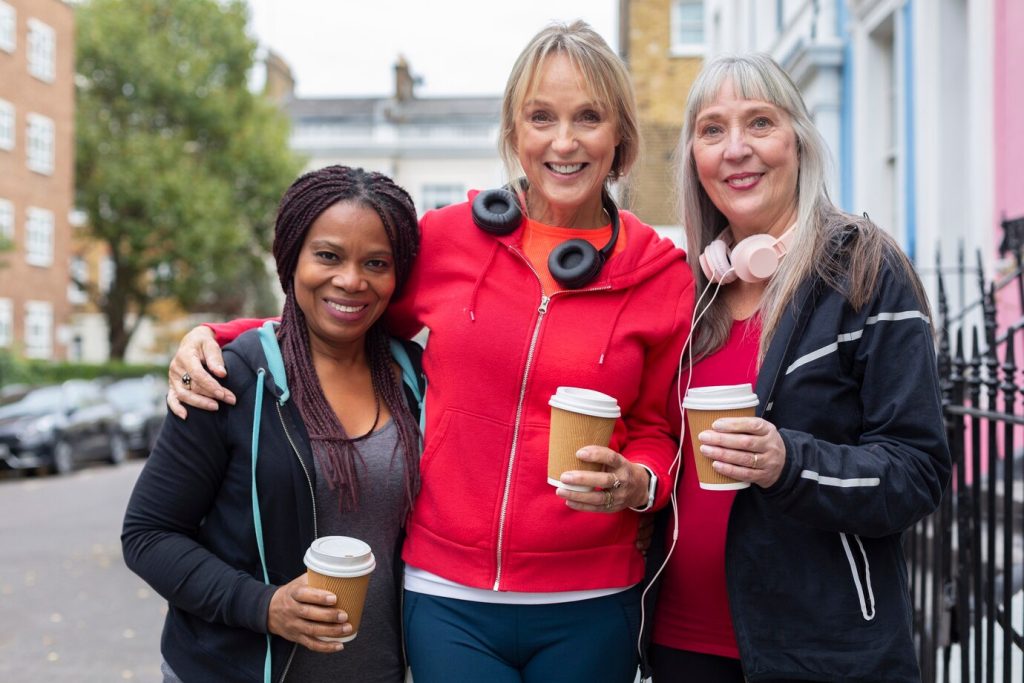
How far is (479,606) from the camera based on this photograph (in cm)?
243

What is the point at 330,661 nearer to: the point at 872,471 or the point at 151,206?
the point at 872,471

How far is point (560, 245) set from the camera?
8.54 ft

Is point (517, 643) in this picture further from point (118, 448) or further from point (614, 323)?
point (118, 448)

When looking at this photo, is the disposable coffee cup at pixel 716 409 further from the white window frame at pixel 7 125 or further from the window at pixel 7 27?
the window at pixel 7 27

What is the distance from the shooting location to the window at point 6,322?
28367 mm

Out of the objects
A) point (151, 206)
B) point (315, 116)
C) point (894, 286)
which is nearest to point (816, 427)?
point (894, 286)

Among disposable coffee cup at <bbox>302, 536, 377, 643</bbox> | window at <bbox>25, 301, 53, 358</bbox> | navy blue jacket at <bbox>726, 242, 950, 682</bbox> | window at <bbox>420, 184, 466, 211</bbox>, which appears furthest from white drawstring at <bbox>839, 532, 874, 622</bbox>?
window at <bbox>420, 184, 466, 211</bbox>

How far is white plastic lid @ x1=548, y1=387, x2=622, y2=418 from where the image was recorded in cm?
216

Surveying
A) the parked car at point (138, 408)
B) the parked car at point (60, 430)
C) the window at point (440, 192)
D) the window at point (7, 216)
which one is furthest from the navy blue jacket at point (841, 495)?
the window at point (440, 192)

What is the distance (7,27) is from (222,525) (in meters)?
30.3

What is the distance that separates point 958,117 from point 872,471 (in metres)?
7.49

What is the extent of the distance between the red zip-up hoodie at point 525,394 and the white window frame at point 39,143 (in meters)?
30.6

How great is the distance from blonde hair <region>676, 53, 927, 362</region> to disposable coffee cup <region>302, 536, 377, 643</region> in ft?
3.41

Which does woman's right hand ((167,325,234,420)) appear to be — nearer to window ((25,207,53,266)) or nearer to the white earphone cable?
the white earphone cable
